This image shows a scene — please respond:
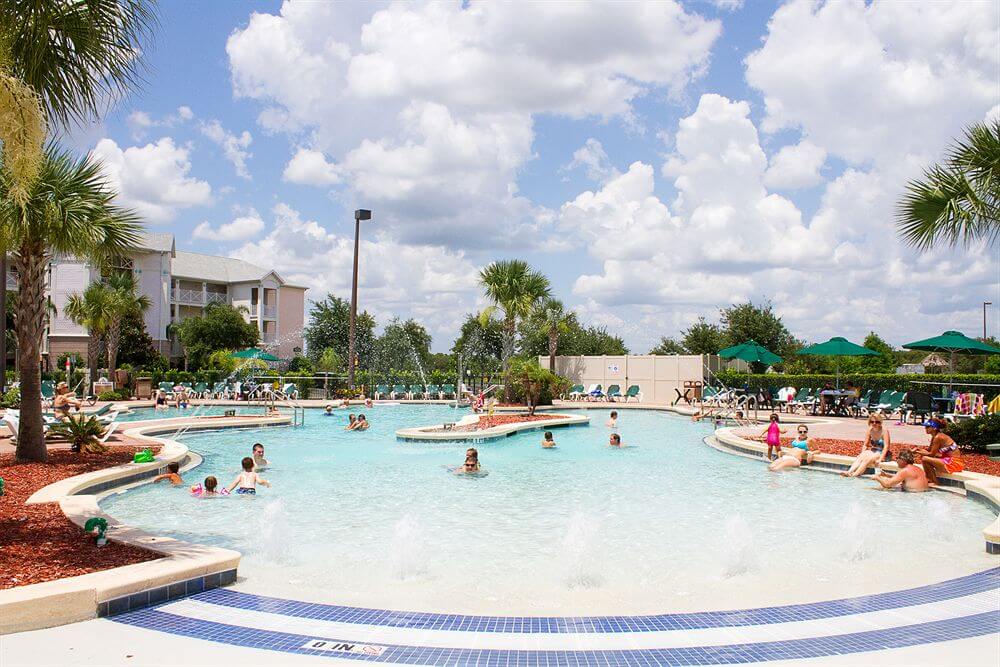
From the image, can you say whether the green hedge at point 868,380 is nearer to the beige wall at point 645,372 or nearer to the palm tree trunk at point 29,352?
the beige wall at point 645,372

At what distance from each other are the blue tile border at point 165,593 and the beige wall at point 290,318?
4825cm

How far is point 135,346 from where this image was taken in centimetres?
3853

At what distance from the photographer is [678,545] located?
8.16m

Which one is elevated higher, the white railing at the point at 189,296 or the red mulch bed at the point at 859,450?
the white railing at the point at 189,296

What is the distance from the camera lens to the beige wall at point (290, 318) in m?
53.1

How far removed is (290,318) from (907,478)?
5057 cm

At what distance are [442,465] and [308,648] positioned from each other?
990 cm

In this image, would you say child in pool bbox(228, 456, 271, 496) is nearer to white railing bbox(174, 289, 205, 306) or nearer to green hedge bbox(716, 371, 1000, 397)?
green hedge bbox(716, 371, 1000, 397)

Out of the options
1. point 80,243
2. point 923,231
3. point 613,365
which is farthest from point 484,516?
point 613,365

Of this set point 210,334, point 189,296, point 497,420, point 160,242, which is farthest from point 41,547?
point 189,296

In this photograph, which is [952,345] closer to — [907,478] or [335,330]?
[907,478]

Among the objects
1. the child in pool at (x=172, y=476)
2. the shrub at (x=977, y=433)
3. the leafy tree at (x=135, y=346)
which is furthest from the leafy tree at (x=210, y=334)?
the shrub at (x=977, y=433)

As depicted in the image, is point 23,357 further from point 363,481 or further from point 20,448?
point 363,481

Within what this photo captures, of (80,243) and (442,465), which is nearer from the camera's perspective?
(80,243)
